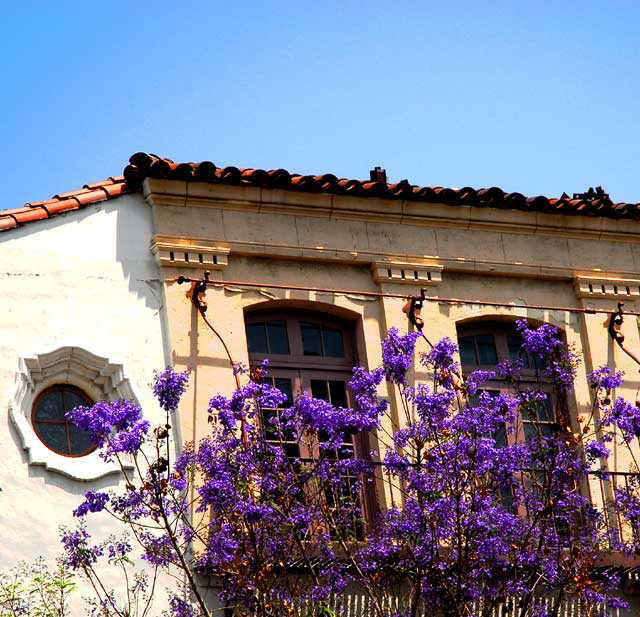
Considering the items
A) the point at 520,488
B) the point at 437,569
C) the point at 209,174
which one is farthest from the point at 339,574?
the point at 209,174

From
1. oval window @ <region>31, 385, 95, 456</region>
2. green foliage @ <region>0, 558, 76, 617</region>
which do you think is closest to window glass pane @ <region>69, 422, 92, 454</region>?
oval window @ <region>31, 385, 95, 456</region>

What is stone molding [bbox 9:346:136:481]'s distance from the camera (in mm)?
16141

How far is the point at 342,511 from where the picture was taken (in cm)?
1631

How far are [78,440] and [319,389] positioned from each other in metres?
2.64

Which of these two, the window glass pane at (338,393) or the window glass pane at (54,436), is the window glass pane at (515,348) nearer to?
the window glass pane at (338,393)

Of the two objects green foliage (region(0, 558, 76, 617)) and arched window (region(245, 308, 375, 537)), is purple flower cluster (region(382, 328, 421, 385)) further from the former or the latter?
green foliage (region(0, 558, 76, 617))

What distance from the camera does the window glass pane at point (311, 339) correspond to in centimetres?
1830

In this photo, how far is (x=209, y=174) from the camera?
58.8 feet

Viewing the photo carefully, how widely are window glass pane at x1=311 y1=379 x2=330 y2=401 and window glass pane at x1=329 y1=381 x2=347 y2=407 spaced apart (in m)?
0.05

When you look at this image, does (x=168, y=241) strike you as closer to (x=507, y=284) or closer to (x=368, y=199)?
(x=368, y=199)

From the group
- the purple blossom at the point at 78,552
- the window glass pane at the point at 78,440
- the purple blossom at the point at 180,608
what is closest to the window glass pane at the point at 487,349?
the window glass pane at the point at 78,440

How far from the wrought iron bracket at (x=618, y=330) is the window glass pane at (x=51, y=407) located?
597cm

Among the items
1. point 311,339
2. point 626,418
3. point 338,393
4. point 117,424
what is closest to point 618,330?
point 338,393

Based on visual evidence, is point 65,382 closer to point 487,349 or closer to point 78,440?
point 78,440
